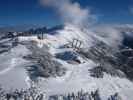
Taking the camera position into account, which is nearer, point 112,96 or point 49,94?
point 49,94

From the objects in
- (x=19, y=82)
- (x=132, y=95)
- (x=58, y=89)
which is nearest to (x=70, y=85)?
(x=58, y=89)

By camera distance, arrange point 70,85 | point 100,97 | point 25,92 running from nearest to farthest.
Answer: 1. point 25,92
2. point 100,97
3. point 70,85

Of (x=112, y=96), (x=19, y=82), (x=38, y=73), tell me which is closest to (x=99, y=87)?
(x=112, y=96)

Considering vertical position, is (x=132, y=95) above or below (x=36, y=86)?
below

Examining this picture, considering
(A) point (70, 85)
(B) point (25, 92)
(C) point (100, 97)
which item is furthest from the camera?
(A) point (70, 85)

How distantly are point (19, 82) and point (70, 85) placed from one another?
39092mm

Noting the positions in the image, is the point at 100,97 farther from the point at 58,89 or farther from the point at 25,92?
the point at 25,92

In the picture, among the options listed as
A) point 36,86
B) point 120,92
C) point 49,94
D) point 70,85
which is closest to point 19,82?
point 36,86

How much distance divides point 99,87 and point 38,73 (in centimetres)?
5034

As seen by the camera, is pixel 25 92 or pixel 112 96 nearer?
pixel 25 92

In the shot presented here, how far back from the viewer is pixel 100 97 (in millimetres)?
171125

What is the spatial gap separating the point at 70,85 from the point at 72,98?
21.7 meters

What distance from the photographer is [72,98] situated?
164 meters

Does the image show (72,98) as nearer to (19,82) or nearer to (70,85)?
(70,85)
